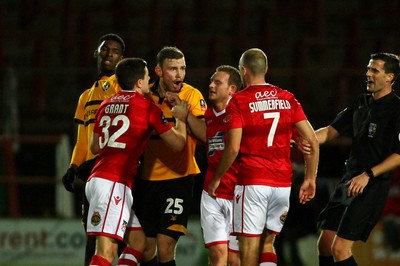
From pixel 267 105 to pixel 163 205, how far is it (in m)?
1.30

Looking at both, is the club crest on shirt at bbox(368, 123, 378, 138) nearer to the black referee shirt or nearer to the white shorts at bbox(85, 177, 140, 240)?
the black referee shirt

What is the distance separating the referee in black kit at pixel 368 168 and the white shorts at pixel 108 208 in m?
1.66

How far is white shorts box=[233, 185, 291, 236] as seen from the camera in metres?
6.93

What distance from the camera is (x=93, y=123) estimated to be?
775 cm

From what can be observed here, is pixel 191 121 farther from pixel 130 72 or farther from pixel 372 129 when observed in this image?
pixel 372 129

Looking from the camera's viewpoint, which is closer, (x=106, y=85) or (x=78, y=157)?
(x=106, y=85)

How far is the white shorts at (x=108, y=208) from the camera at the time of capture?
6875mm

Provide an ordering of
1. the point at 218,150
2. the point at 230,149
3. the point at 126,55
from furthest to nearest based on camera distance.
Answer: the point at 126,55 → the point at 218,150 → the point at 230,149

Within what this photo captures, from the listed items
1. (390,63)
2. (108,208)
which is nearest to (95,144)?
(108,208)

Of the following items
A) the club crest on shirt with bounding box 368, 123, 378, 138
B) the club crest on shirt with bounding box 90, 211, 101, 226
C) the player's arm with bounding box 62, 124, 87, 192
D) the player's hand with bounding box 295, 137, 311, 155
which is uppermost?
the club crest on shirt with bounding box 368, 123, 378, 138

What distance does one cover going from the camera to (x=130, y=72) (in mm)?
7043

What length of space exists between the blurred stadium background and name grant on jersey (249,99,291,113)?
5.01 meters

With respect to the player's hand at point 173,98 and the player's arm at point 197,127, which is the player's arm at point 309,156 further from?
the player's hand at point 173,98

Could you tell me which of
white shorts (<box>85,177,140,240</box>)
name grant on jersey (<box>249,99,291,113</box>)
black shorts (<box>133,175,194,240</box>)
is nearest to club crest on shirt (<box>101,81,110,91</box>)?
black shorts (<box>133,175,194,240</box>)
